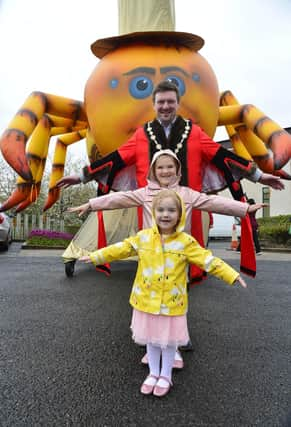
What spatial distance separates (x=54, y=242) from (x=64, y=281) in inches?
233

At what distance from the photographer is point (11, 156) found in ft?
10.5

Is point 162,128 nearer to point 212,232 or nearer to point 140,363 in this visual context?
point 140,363

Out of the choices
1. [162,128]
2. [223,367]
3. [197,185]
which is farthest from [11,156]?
[223,367]

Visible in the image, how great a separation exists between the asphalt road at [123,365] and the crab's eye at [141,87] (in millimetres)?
1927

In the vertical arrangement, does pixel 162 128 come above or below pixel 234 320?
above

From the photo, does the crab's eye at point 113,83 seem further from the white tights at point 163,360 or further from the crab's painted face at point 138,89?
the white tights at point 163,360

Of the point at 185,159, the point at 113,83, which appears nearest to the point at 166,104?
the point at 185,159

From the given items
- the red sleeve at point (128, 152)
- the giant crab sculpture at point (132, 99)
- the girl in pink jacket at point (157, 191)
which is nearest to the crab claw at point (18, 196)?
the giant crab sculpture at point (132, 99)

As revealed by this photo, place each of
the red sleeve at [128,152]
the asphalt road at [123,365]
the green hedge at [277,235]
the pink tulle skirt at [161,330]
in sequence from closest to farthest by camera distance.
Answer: the asphalt road at [123,365] < the pink tulle skirt at [161,330] < the red sleeve at [128,152] < the green hedge at [277,235]

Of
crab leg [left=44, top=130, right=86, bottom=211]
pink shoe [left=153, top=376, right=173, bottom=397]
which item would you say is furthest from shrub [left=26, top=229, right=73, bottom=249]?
pink shoe [left=153, top=376, right=173, bottom=397]

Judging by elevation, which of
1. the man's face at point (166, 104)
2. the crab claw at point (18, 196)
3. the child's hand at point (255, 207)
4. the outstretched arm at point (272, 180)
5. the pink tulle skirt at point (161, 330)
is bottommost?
the pink tulle skirt at point (161, 330)

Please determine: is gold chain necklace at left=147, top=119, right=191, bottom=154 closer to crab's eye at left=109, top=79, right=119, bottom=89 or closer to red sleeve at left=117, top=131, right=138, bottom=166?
red sleeve at left=117, top=131, right=138, bottom=166

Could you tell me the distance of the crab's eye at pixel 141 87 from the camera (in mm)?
3346

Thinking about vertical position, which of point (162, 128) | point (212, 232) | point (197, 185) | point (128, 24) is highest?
point (128, 24)
